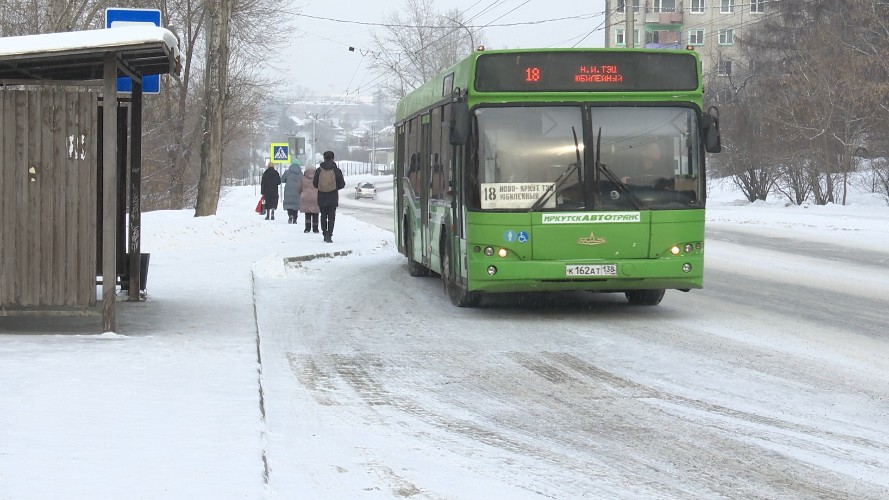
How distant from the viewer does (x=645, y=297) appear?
47.3ft

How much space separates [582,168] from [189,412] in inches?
264

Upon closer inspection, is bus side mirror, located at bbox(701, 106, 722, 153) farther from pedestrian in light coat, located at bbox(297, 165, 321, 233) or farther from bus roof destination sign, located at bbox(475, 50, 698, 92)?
pedestrian in light coat, located at bbox(297, 165, 321, 233)

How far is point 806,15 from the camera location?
70438mm

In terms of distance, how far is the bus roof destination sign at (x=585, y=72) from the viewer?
43.3 feet

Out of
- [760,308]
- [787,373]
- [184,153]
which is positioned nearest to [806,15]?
[184,153]

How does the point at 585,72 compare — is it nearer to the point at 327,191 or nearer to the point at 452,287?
the point at 452,287

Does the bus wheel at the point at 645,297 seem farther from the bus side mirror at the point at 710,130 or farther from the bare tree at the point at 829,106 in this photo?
the bare tree at the point at 829,106

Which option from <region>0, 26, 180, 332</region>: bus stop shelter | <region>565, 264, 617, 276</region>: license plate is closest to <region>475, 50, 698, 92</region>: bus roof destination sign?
<region>565, 264, 617, 276</region>: license plate

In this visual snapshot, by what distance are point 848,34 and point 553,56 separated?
35.8 metres

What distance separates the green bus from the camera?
42.5ft

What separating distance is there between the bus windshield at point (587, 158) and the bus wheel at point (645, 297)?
4.77 ft

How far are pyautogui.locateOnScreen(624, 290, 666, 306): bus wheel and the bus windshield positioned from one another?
4.77ft

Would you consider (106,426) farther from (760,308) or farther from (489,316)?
(760,308)

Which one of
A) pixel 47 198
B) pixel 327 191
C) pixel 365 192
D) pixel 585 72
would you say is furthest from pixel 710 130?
pixel 365 192
